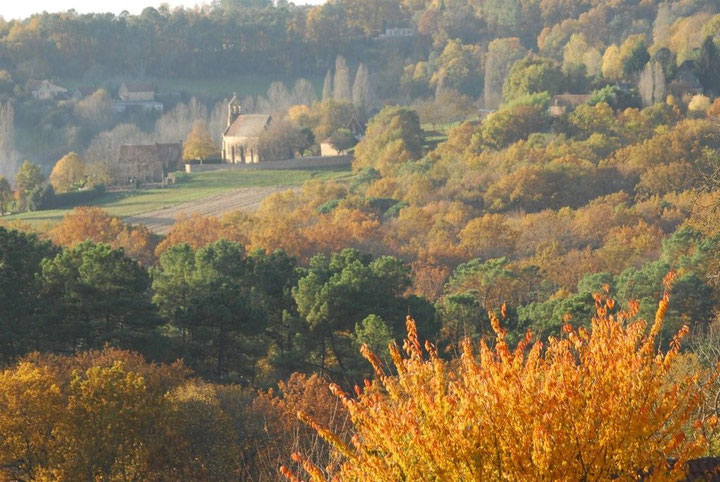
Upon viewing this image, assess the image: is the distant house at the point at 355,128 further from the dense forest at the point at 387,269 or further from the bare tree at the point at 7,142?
the bare tree at the point at 7,142

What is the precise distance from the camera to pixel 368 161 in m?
85.2

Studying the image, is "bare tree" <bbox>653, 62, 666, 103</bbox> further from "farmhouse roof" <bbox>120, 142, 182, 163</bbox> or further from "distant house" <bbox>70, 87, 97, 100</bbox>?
"distant house" <bbox>70, 87, 97, 100</bbox>

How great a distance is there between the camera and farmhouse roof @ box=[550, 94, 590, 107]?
89812 millimetres

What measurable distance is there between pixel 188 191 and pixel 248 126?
1705cm

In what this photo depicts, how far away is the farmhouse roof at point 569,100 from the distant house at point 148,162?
27.8 metres

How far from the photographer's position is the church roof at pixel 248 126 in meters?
93.5

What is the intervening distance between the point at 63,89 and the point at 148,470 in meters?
113

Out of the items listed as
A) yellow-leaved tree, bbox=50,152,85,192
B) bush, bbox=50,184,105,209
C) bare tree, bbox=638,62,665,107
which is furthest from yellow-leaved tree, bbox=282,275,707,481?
bare tree, bbox=638,62,665,107

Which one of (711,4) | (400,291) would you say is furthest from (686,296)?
(711,4)

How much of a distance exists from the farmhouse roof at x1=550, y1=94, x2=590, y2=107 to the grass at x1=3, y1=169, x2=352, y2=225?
53.8 ft

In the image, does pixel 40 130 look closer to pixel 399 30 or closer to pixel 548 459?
pixel 399 30

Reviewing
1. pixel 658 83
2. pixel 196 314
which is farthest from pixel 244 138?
pixel 196 314

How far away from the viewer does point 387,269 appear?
37.8m

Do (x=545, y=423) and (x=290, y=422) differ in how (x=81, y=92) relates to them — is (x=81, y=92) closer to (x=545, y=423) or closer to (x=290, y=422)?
(x=290, y=422)
